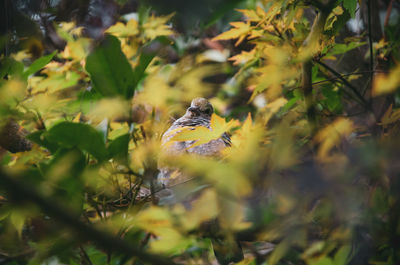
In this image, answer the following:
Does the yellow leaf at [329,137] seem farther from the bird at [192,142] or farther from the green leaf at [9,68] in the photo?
the green leaf at [9,68]

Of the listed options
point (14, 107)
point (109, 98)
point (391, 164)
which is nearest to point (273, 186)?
point (391, 164)

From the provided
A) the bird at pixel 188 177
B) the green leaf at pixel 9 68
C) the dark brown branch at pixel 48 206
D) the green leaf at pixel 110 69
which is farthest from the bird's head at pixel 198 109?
the dark brown branch at pixel 48 206

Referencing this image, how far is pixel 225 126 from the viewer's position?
14.6 inches

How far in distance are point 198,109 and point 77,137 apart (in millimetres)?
232

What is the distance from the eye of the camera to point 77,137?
312mm

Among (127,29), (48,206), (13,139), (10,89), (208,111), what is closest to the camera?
(48,206)

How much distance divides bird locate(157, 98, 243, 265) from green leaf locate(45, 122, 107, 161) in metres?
0.09

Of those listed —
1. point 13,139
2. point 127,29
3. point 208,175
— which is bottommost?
point 13,139

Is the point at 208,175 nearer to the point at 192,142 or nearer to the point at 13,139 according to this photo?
the point at 192,142

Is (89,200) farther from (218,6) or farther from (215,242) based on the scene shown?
(218,6)

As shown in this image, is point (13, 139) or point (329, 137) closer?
point (329, 137)

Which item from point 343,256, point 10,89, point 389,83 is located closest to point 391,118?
point 389,83

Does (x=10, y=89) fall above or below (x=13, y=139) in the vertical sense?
above

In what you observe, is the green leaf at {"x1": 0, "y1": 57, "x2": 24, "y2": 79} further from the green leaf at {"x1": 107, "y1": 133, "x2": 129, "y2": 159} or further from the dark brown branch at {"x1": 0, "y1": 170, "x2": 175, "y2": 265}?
the dark brown branch at {"x1": 0, "y1": 170, "x2": 175, "y2": 265}
